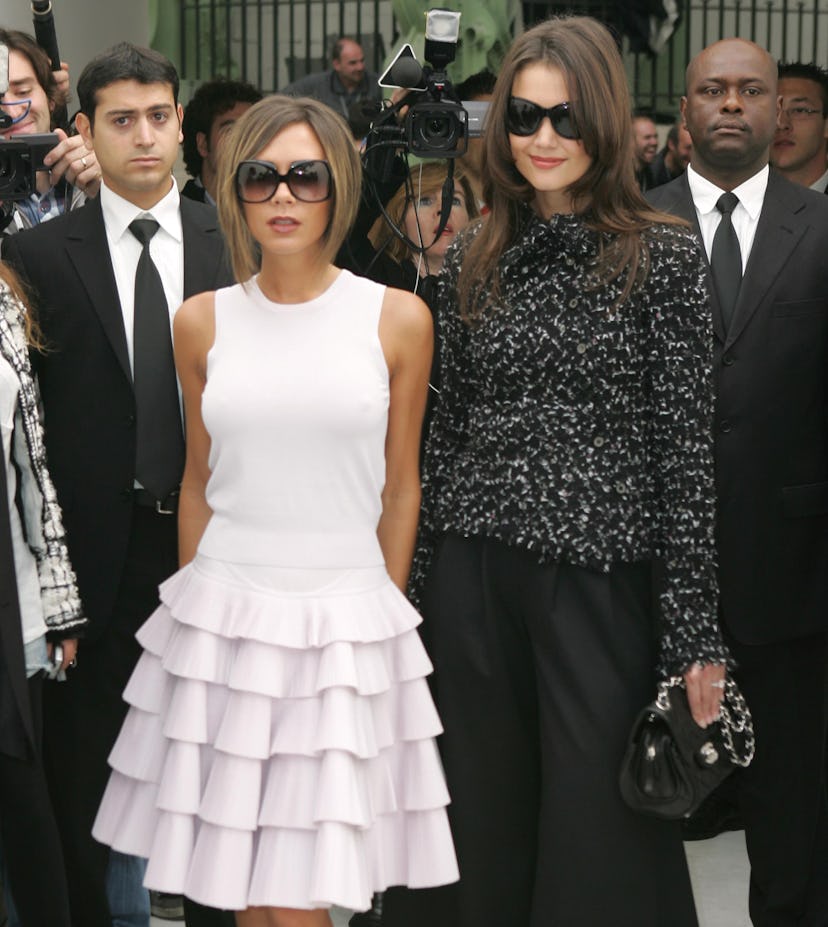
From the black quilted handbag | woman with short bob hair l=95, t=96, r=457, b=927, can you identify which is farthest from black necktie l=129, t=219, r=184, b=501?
the black quilted handbag

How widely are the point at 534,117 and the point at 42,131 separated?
1815 millimetres

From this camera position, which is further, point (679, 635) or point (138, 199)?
point (138, 199)

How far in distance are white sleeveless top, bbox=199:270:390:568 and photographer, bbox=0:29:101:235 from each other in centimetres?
116

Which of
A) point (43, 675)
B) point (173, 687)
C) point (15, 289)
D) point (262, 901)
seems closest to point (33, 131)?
point (15, 289)

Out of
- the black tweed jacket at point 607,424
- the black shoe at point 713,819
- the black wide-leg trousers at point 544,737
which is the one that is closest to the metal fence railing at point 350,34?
the black shoe at point 713,819

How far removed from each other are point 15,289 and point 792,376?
5.79ft

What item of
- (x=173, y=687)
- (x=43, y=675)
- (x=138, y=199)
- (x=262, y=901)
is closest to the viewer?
(x=262, y=901)

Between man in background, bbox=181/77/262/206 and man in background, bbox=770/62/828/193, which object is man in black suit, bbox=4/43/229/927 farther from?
man in background, bbox=770/62/828/193

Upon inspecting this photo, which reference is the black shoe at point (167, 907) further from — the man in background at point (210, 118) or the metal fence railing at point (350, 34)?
the metal fence railing at point (350, 34)

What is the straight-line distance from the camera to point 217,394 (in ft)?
9.77

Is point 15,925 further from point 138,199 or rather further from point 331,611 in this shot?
point 138,199

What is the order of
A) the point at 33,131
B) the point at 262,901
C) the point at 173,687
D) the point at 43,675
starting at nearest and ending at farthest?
the point at 262,901, the point at 173,687, the point at 43,675, the point at 33,131

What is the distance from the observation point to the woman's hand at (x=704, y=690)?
9.39 ft

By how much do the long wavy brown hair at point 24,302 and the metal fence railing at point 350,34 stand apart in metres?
8.55
